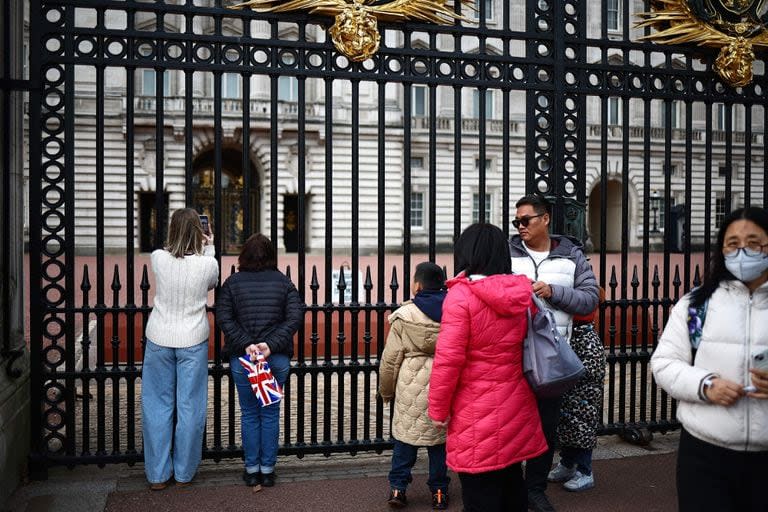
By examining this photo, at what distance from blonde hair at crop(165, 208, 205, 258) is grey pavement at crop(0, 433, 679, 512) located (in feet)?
5.44

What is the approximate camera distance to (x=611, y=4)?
25.5 meters

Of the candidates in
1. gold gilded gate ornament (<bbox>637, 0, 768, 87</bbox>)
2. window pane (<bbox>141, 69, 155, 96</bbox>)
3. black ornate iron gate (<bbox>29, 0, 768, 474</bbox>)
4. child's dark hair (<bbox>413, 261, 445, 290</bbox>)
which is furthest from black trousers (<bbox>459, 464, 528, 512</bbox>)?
window pane (<bbox>141, 69, 155, 96</bbox>)

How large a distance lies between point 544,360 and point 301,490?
2.25 m

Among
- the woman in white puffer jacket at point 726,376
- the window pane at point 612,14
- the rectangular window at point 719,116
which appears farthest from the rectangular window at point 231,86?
the woman in white puffer jacket at point 726,376

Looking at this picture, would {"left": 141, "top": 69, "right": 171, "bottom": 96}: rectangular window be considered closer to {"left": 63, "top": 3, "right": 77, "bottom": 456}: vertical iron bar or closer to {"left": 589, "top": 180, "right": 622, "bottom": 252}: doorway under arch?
{"left": 589, "top": 180, "right": 622, "bottom": 252}: doorway under arch

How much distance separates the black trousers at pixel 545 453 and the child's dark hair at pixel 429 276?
0.95 metres

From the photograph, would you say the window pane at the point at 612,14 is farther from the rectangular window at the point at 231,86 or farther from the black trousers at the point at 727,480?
the black trousers at the point at 727,480

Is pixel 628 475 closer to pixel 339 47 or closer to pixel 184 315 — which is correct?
pixel 184 315

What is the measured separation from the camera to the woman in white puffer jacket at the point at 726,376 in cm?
293

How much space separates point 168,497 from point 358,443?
4.84ft

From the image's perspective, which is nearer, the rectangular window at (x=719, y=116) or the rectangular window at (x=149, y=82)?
the rectangular window at (x=719, y=116)

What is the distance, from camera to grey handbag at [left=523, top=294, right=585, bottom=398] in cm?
373

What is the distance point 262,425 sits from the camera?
518 centimetres

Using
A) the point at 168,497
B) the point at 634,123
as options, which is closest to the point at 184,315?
the point at 168,497
